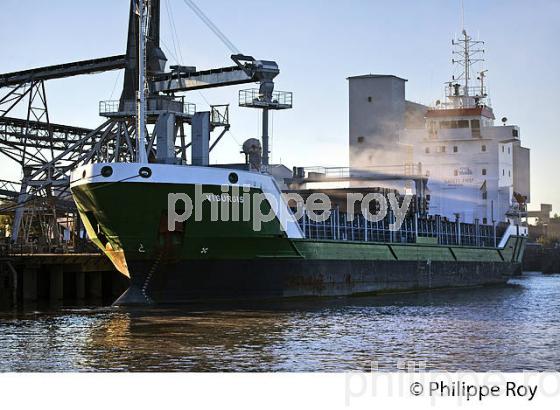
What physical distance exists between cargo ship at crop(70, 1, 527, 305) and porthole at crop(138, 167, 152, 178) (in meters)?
0.04

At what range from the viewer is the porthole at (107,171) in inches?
1062

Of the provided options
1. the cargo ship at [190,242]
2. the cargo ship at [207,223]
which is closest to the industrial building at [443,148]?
the cargo ship at [207,223]

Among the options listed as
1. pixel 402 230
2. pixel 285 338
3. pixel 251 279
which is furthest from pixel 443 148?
pixel 285 338

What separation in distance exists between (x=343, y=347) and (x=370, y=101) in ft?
107

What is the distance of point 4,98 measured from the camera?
3841 cm

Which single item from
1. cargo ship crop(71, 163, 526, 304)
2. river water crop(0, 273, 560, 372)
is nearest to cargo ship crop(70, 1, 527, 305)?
cargo ship crop(71, 163, 526, 304)

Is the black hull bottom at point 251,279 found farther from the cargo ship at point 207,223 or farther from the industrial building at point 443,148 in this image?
the industrial building at point 443,148

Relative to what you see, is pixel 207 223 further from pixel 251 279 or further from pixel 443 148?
pixel 443 148

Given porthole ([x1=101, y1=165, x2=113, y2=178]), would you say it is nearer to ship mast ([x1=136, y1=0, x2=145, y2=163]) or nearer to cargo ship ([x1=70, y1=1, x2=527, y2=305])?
cargo ship ([x1=70, y1=1, x2=527, y2=305])

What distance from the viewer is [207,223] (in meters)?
27.8

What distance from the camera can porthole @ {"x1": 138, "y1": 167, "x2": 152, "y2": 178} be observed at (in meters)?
26.9

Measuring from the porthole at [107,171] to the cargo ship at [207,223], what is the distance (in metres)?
0.06

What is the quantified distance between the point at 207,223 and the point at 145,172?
2.42 meters
